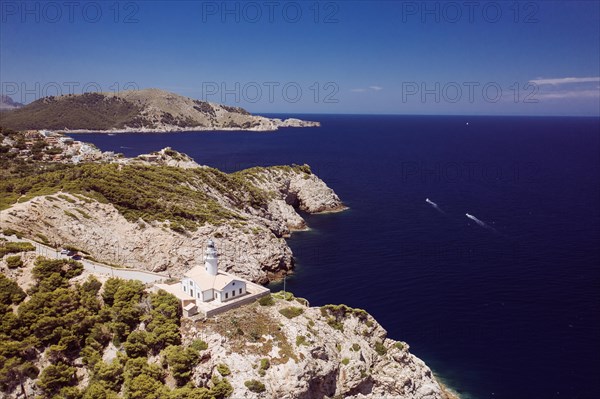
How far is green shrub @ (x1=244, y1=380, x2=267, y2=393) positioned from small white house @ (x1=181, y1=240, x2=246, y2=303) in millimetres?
9310

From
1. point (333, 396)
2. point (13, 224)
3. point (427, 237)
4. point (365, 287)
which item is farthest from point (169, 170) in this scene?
point (333, 396)

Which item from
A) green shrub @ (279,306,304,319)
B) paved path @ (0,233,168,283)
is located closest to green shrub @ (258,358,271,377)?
green shrub @ (279,306,304,319)

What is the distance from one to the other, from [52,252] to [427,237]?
64.2m

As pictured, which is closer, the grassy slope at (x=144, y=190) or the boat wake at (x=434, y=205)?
the grassy slope at (x=144, y=190)

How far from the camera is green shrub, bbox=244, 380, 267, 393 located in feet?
103

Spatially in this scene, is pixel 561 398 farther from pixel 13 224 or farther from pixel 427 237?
pixel 13 224

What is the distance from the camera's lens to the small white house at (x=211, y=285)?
38812 mm

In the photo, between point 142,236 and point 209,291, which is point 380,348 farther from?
point 142,236

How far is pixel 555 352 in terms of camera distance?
47.2 meters

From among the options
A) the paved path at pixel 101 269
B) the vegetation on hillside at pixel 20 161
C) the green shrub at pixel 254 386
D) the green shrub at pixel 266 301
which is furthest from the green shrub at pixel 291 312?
the vegetation on hillside at pixel 20 161

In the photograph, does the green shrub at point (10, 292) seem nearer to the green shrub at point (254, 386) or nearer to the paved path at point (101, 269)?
the paved path at point (101, 269)

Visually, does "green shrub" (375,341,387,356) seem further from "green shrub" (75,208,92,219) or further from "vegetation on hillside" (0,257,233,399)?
"green shrub" (75,208,92,219)

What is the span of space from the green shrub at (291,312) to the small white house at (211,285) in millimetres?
4583

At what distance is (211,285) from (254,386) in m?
10.9
